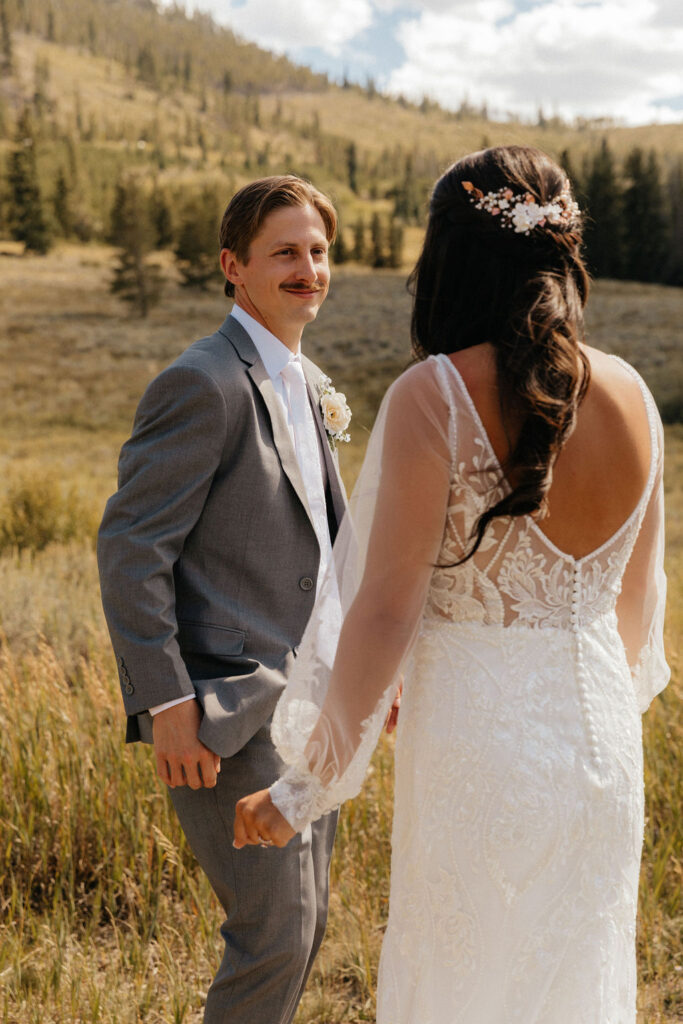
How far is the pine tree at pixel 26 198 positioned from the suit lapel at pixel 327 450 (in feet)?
186

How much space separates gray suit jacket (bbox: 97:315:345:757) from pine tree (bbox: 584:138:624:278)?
55.7 metres

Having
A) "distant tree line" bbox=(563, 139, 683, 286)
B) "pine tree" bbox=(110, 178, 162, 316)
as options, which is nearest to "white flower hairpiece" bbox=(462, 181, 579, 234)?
"pine tree" bbox=(110, 178, 162, 316)

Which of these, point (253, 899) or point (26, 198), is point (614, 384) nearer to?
point (253, 899)

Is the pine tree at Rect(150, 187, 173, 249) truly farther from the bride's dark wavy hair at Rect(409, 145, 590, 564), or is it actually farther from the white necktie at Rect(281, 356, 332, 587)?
the bride's dark wavy hair at Rect(409, 145, 590, 564)

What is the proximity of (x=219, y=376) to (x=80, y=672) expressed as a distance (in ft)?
11.9

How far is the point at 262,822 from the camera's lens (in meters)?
1.69

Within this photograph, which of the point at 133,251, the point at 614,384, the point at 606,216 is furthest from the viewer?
the point at 606,216

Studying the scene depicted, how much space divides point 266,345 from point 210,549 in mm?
585

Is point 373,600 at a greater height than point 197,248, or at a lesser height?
greater

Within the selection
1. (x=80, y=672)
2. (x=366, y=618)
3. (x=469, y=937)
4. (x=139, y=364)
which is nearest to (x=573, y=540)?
(x=366, y=618)

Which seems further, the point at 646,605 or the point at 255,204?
the point at 255,204

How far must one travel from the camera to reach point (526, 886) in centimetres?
168

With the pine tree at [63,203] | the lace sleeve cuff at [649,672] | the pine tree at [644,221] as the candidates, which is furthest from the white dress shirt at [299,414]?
the pine tree at [63,203]

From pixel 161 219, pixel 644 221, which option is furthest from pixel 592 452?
pixel 644 221
